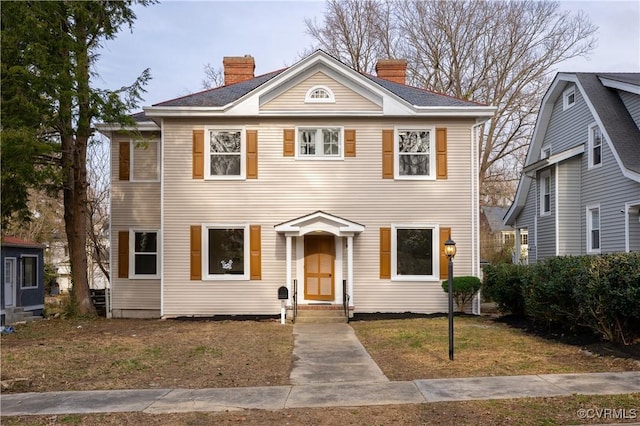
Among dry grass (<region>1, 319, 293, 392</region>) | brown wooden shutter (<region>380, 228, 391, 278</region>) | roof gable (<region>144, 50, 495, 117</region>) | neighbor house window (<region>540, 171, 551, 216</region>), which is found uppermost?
roof gable (<region>144, 50, 495, 117</region>)

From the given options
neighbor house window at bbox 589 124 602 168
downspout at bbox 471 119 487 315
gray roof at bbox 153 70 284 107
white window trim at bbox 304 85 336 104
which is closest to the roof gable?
gray roof at bbox 153 70 284 107

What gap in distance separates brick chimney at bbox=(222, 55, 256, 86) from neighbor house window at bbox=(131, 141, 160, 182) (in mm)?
3860

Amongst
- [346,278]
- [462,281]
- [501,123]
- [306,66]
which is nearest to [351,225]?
[346,278]

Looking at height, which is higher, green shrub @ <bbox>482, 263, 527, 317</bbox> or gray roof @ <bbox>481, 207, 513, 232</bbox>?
gray roof @ <bbox>481, 207, 513, 232</bbox>

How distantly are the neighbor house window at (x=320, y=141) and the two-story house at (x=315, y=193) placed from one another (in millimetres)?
30

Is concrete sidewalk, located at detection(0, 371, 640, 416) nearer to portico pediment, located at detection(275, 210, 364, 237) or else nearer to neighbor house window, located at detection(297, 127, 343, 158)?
portico pediment, located at detection(275, 210, 364, 237)

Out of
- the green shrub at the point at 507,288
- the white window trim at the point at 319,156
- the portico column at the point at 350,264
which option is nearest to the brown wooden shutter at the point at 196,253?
the white window trim at the point at 319,156

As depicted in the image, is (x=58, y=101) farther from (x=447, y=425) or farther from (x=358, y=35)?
(x=358, y=35)

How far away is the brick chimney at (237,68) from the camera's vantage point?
19.6m

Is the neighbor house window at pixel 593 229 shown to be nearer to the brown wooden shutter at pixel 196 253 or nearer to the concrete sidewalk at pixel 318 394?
the concrete sidewalk at pixel 318 394

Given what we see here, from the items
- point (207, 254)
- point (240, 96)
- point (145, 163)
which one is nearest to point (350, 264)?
point (207, 254)

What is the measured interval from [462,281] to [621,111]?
718 cm

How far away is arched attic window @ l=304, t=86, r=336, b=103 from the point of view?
16016 mm

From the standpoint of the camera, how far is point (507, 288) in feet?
48.5
